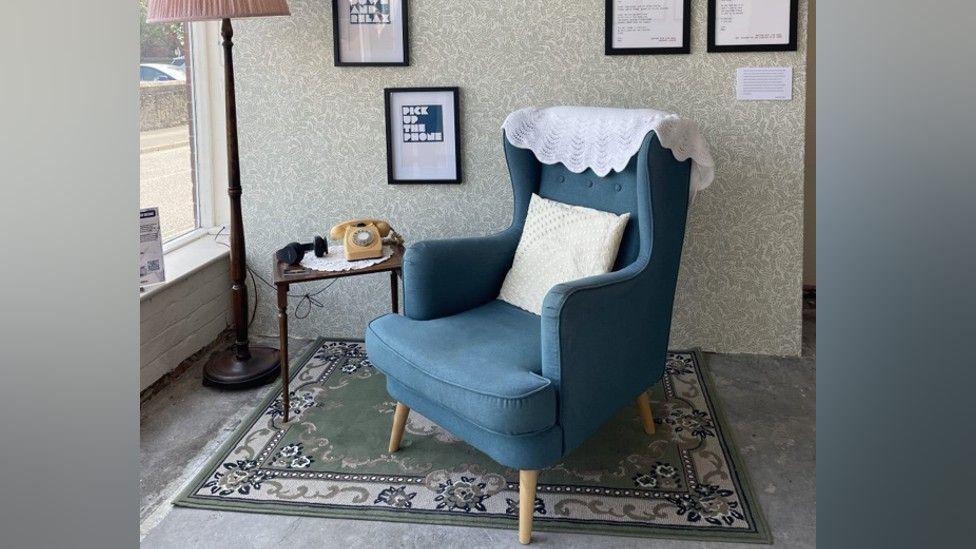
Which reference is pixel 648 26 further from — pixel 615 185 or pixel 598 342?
pixel 598 342

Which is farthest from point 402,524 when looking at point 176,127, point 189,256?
point 176,127

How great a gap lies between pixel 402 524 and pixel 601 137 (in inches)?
53.9

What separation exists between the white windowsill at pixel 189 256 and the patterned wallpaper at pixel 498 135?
6.5 inches

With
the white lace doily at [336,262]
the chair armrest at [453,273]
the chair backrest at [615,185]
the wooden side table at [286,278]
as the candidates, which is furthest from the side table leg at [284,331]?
the chair backrest at [615,185]

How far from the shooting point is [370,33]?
3.43m

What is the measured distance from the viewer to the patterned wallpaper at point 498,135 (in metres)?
3.34

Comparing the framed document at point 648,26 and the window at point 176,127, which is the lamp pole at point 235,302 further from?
the framed document at point 648,26

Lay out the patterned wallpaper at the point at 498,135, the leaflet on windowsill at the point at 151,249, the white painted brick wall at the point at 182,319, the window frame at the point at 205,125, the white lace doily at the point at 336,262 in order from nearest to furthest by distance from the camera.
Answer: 1. the white lace doily at the point at 336,262
2. the leaflet on windowsill at the point at 151,249
3. the white painted brick wall at the point at 182,319
4. the patterned wallpaper at the point at 498,135
5. the window frame at the point at 205,125

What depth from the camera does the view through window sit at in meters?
3.40

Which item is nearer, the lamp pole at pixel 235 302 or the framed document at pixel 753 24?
the lamp pole at pixel 235 302
